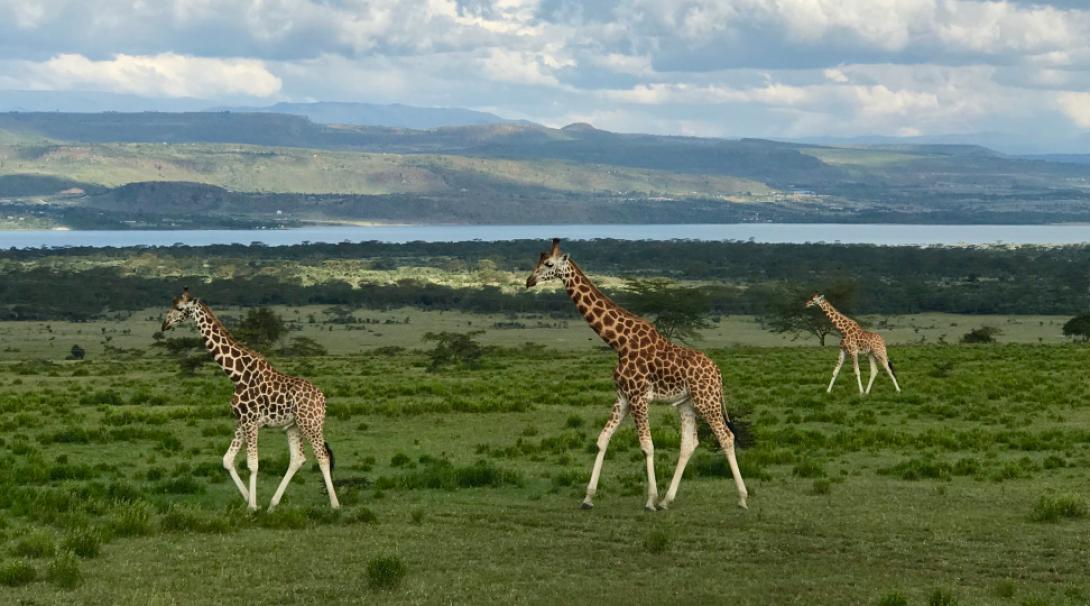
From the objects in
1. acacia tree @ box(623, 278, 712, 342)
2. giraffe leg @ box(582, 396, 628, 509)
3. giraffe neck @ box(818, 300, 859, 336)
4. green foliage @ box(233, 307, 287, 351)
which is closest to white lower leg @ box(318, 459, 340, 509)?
giraffe leg @ box(582, 396, 628, 509)

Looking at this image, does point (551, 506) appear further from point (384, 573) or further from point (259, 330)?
point (259, 330)

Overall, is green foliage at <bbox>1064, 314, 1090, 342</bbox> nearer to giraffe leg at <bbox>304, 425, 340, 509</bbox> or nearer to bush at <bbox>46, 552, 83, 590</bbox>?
giraffe leg at <bbox>304, 425, 340, 509</bbox>

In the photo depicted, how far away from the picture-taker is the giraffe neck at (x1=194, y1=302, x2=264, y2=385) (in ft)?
57.8

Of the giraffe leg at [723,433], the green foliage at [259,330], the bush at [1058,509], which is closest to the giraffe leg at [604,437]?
the giraffe leg at [723,433]

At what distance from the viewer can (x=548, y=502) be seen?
1830 cm

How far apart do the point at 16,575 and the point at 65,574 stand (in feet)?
1.47

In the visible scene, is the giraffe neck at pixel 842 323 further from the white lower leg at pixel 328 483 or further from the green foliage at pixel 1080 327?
the green foliage at pixel 1080 327

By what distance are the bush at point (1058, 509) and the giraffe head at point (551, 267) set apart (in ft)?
19.9

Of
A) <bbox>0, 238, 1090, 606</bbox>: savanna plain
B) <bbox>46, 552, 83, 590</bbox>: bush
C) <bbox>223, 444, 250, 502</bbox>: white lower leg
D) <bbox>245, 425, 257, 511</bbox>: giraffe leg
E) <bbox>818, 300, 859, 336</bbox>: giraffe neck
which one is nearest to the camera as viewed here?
<bbox>46, 552, 83, 590</bbox>: bush

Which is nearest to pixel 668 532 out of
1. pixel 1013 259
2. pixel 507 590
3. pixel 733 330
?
pixel 507 590

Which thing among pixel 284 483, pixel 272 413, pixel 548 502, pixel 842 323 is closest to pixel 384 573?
pixel 284 483

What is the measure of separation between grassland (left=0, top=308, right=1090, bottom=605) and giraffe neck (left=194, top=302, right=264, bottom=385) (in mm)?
1650

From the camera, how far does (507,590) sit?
13.2m

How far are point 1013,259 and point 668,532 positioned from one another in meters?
145
